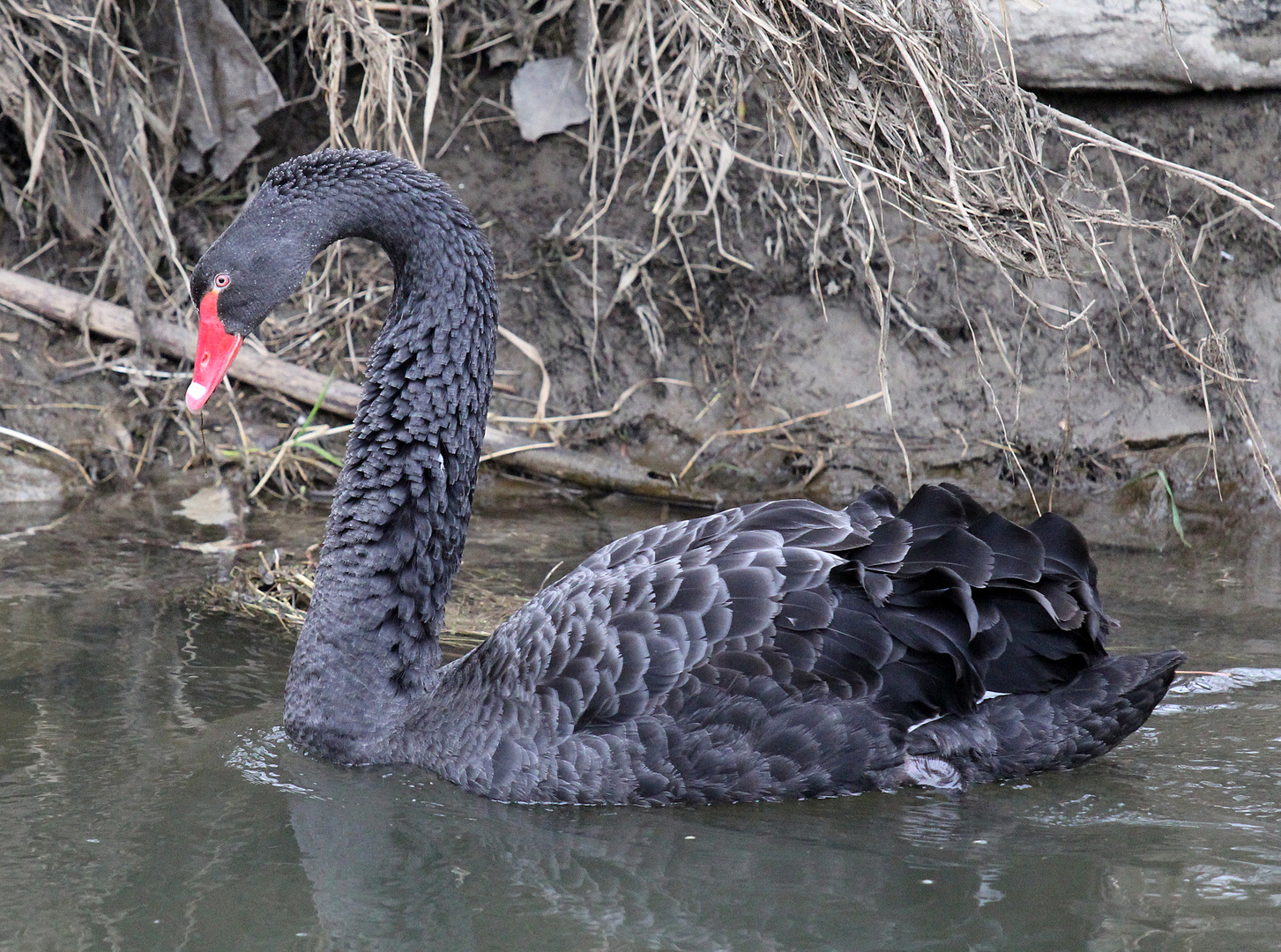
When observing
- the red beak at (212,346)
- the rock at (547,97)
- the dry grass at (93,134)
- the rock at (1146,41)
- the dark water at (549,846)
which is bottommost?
the dark water at (549,846)

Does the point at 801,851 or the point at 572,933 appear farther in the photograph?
the point at 801,851

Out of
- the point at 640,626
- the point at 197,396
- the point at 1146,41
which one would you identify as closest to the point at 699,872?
the point at 640,626

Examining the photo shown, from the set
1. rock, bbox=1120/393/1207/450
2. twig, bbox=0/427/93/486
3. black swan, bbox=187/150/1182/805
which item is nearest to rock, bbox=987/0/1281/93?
rock, bbox=1120/393/1207/450

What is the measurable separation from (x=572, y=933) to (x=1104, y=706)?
4.95 ft

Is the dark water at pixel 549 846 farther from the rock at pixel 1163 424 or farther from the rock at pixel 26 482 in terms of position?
the rock at pixel 1163 424

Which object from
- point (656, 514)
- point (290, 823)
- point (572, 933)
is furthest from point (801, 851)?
point (656, 514)

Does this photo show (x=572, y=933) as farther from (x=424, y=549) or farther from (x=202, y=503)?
(x=202, y=503)

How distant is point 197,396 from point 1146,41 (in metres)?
4.32

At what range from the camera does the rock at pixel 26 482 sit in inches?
231

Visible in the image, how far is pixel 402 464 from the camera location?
386cm

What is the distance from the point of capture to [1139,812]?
3.37 meters

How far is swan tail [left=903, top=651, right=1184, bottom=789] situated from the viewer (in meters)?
3.51

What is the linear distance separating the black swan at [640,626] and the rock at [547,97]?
299 centimetres

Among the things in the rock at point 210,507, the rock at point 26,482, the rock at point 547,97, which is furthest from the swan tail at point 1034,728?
the rock at point 547,97
